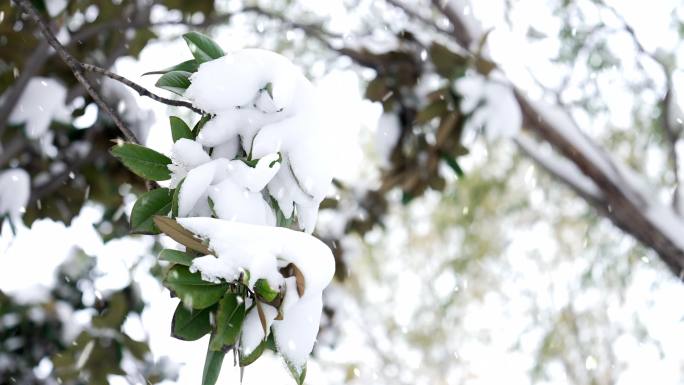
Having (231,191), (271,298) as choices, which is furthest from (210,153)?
(271,298)

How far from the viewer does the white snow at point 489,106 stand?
86.0 inches

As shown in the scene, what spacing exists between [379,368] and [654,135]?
3629 millimetres

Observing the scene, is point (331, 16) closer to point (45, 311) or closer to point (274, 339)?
point (45, 311)

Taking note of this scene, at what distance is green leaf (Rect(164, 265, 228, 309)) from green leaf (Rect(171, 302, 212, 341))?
53mm

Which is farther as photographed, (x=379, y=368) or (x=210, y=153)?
(x=379, y=368)

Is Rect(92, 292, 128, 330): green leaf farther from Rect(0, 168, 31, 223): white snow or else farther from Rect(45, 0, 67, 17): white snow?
Rect(45, 0, 67, 17): white snow

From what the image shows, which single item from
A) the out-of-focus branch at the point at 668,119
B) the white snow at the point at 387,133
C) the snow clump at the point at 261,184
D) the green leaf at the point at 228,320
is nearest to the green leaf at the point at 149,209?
the snow clump at the point at 261,184

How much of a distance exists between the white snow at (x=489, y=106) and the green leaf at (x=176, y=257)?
5.14ft

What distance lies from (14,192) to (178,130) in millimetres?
1213

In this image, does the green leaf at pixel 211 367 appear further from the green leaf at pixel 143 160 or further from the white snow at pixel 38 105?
the white snow at pixel 38 105

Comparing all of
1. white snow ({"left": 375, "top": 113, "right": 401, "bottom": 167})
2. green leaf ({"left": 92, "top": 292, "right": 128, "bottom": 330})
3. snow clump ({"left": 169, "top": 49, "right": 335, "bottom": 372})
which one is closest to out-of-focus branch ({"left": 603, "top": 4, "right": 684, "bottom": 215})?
white snow ({"left": 375, "top": 113, "right": 401, "bottom": 167})

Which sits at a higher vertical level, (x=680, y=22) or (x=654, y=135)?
(x=680, y=22)

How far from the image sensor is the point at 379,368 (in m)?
6.44

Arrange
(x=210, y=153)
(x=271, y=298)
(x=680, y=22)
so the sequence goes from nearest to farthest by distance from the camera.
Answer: (x=271, y=298)
(x=210, y=153)
(x=680, y=22)
